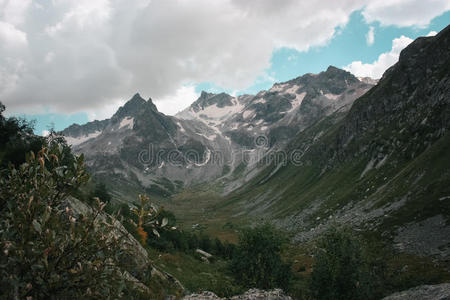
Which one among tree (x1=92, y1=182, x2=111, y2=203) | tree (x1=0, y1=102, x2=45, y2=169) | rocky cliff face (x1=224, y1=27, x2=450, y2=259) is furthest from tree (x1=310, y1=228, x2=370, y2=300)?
tree (x1=92, y1=182, x2=111, y2=203)

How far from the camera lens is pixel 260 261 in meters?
30.1

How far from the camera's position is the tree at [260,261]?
94.8 feet

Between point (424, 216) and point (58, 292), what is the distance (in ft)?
193

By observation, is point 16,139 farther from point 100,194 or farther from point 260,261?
point 260,261

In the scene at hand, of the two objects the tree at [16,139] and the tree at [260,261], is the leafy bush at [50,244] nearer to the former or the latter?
the tree at [260,261]

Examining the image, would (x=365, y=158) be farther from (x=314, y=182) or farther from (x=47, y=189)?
(x=47, y=189)

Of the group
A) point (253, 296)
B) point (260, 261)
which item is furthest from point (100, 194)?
point (253, 296)

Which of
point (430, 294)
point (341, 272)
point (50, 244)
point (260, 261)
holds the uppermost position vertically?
point (50, 244)

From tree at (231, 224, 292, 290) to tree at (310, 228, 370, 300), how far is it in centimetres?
410

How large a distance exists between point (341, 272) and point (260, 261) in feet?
26.8

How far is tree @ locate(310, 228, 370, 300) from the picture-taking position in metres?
24.9

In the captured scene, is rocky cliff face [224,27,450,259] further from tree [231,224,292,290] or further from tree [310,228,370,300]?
tree [231,224,292,290]

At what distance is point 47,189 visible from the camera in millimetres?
5797

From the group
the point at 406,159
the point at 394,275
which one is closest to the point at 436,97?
the point at 406,159
